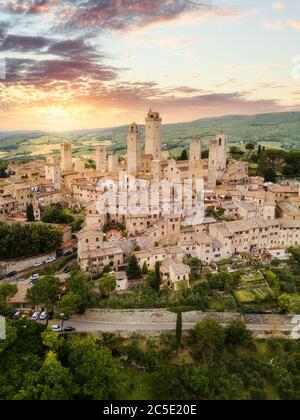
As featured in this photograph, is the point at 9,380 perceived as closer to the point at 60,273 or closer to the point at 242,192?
the point at 60,273

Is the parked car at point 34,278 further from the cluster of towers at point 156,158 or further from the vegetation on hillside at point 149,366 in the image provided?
the cluster of towers at point 156,158

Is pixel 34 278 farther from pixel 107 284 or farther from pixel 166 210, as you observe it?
pixel 166 210

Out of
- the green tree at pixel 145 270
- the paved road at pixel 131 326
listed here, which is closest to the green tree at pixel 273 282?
the paved road at pixel 131 326

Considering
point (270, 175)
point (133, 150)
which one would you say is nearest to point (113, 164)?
point (133, 150)

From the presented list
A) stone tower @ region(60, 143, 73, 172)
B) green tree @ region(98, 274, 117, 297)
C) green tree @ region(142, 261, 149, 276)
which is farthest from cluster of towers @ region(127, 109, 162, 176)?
green tree @ region(98, 274, 117, 297)

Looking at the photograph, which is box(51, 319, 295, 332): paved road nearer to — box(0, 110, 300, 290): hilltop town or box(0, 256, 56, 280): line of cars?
box(0, 110, 300, 290): hilltop town

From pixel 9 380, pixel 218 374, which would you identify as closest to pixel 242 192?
pixel 218 374
